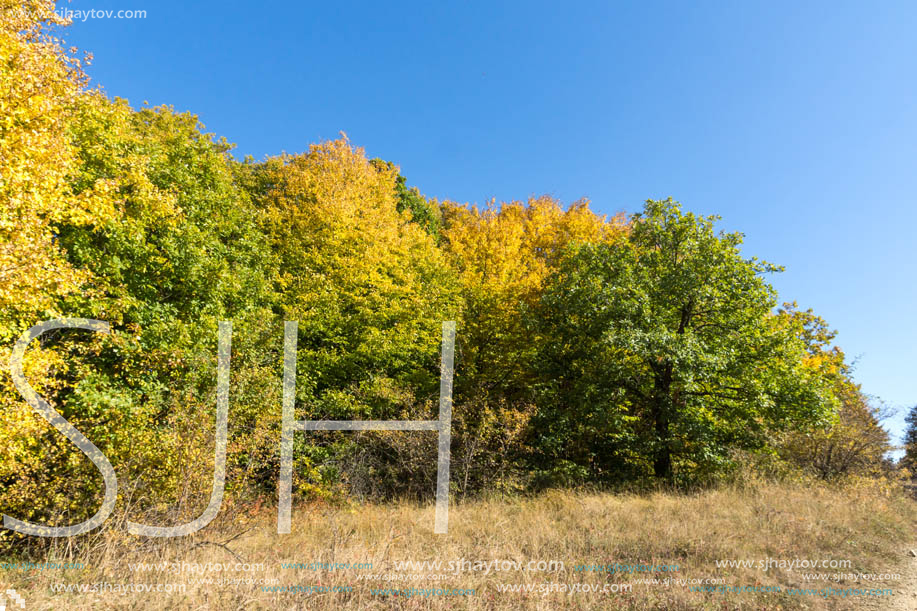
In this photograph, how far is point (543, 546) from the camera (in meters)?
8.08

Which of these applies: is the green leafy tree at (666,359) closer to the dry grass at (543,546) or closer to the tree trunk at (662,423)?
the tree trunk at (662,423)

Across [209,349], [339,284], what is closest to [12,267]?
[209,349]

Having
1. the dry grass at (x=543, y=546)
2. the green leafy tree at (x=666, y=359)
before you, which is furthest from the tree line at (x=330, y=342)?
the dry grass at (x=543, y=546)

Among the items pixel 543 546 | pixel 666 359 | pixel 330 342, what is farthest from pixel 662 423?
pixel 330 342

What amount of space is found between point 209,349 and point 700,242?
17349 millimetres

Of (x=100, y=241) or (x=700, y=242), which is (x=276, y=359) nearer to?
(x=100, y=241)

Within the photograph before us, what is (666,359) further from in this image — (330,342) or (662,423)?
(330,342)

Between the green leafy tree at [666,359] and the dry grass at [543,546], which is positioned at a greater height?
the green leafy tree at [666,359]

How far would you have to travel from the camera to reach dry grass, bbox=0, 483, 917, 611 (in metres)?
5.84

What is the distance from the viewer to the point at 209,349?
1351 cm

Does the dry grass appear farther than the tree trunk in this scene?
No

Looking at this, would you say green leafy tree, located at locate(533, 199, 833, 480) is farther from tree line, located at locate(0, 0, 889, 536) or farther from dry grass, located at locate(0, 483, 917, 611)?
dry grass, located at locate(0, 483, 917, 611)

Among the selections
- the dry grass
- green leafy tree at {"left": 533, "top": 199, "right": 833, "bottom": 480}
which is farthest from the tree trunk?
the dry grass

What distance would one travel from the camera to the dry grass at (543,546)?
584 cm
